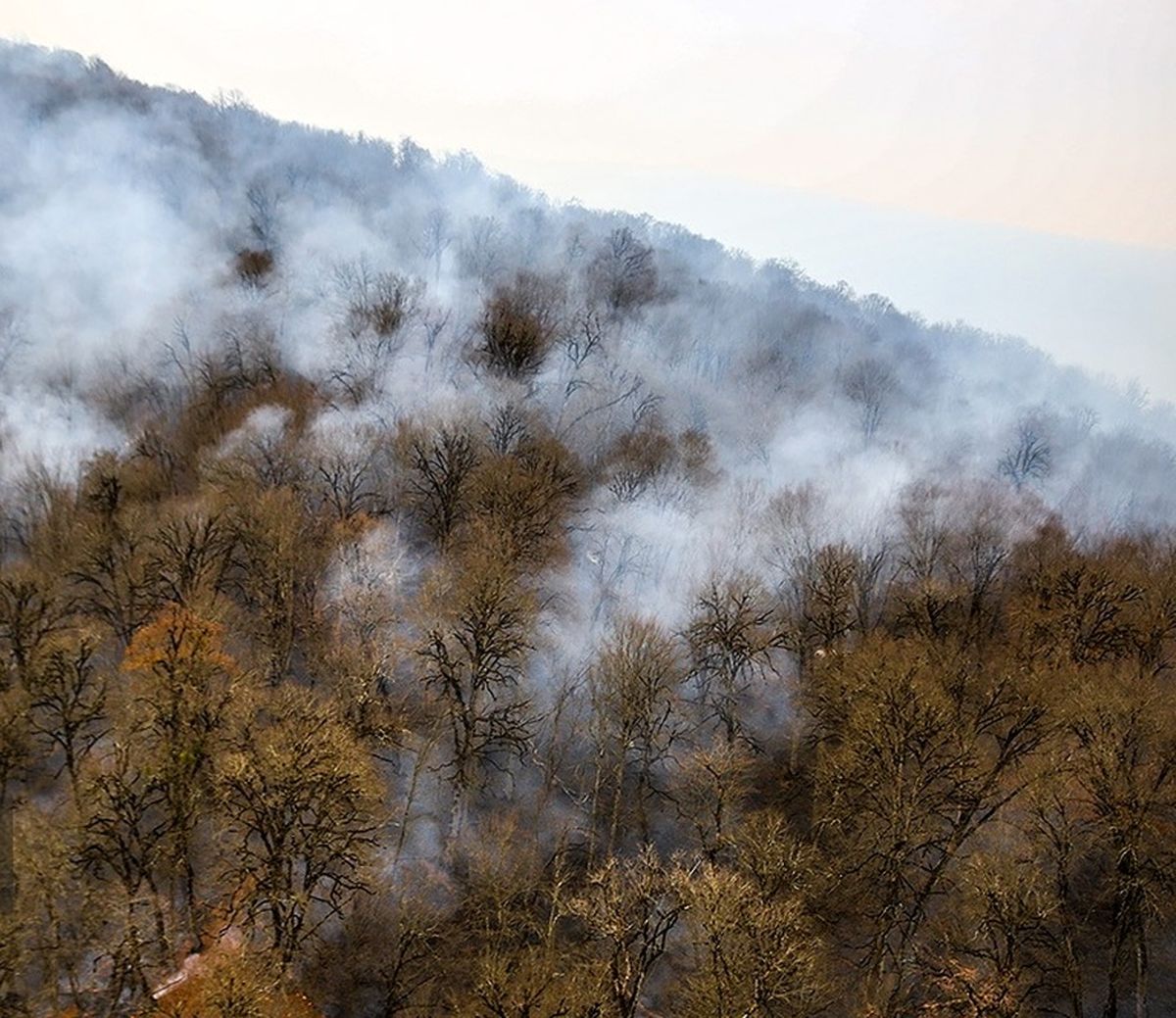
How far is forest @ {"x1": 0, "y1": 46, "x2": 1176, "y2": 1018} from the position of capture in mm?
16078

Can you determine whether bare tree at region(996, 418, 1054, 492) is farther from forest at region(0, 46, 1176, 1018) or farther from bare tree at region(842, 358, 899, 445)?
bare tree at region(842, 358, 899, 445)

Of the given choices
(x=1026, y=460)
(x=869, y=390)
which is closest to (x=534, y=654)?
(x=1026, y=460)

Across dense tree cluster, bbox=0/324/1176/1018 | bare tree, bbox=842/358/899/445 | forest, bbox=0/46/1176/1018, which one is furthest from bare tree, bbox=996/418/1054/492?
bare tree, bbox=842/358/899/445

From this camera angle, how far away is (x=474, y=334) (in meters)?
44.1

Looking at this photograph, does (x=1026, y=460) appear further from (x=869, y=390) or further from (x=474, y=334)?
(x=474, y=334)

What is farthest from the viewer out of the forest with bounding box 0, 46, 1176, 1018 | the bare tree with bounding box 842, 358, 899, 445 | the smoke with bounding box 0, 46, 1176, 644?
the bare tree with bounding box 842, 358, 899, 445

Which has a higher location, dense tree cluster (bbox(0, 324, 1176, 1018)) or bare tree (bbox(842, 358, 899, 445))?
bare tree (bbox(842, 358, 899, 445))

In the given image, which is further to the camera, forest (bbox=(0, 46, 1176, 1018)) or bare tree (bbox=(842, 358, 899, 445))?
bare tree (bbox=(842, 358, 899, 445))

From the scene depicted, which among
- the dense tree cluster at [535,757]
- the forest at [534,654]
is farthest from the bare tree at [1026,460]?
the dense tree cluster at [535,757]

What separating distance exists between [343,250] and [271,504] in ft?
107

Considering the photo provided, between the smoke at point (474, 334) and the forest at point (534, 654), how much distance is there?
36 centimetres

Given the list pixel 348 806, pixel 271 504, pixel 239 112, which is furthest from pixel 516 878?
pixel 239 112

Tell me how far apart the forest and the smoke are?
358 mm

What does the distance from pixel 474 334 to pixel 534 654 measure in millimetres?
23363
